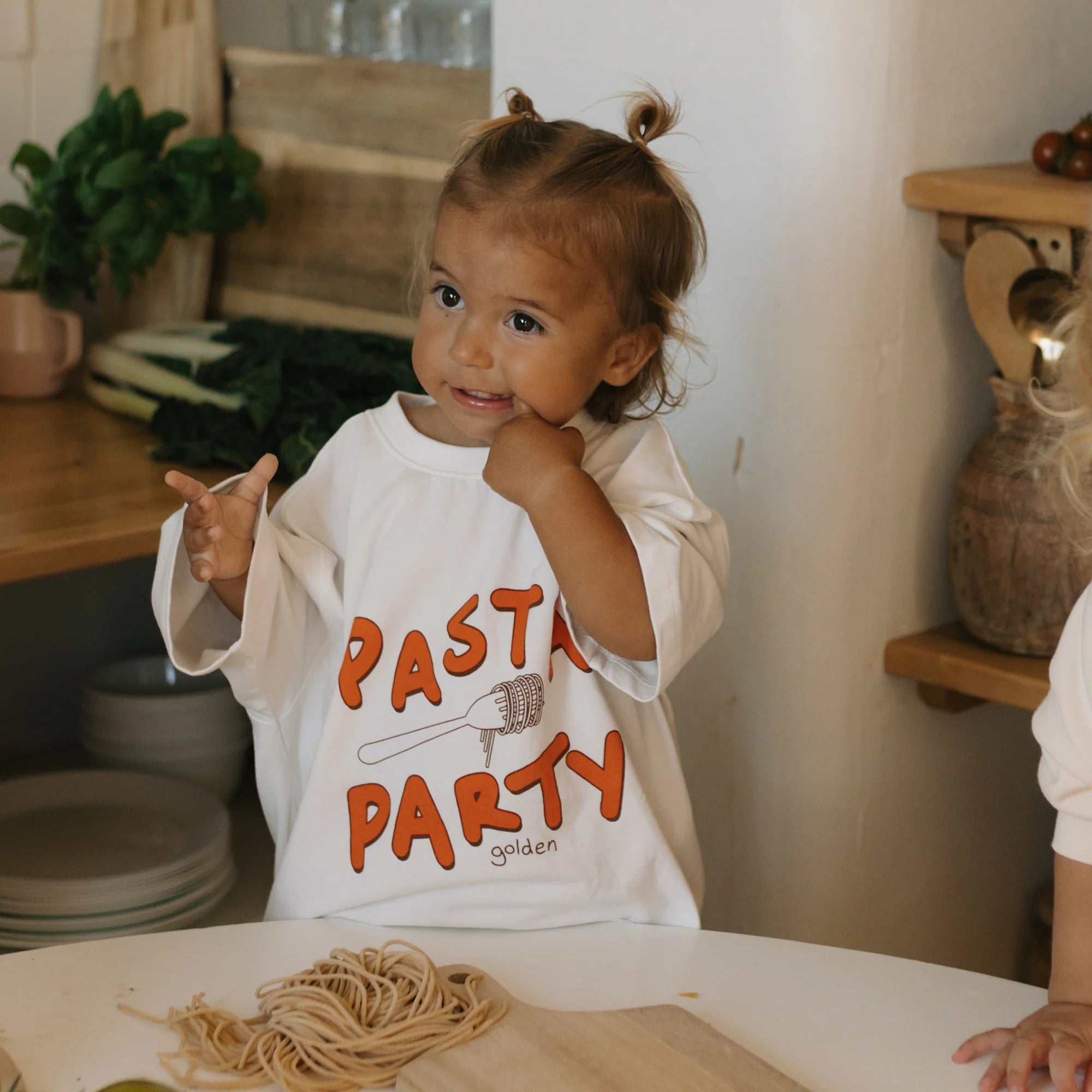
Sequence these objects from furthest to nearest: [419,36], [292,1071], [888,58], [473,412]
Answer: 1. [419,36]
2. [888,58]
3. [473,412]
4. [292,1071]

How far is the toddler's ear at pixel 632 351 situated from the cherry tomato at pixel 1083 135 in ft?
1.58

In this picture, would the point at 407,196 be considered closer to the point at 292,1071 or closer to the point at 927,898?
the point at 927,898

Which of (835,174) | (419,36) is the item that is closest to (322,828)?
(835,174)

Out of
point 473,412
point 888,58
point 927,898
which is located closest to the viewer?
point 473,412

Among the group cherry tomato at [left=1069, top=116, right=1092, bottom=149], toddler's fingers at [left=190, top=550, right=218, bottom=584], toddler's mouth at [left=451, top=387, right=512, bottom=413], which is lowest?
toddler's fingers at [left=190, top=550, right=218, bottom=584]

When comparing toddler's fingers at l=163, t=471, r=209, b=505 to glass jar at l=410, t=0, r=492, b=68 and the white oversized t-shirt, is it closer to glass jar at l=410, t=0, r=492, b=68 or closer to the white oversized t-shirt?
the white oversized t-shirt

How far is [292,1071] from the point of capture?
31.3 inches

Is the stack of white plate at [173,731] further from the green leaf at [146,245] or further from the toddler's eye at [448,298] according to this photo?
the toddler's eye at [448,298]

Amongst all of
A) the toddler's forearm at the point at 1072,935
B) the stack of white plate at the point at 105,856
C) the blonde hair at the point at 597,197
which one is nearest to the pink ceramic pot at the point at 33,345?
the stack of white plate at the point at 105,856

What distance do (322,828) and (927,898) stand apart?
76cm

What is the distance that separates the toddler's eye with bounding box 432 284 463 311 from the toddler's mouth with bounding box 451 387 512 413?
60 mm

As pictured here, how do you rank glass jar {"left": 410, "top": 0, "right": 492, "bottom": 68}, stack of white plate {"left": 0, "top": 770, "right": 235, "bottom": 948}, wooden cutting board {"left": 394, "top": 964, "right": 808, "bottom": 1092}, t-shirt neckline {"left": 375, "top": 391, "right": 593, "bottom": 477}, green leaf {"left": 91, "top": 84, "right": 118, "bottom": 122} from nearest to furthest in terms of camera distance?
wooden cutting board {"left": 394, "top": 964, "right": 808, "bottom": 1092} → t-shirt neckline {"left": 375, "top": 391, "right": 593, "bottom": 477} → stack of white plate {"left": 0, "top": 770, "right": 235, "bottom": 948} → green leaf {"left": 91, "top": 84, "right": 118, "bottom": 122} → glass jar {"left": 410, "top": 0, "right": 492, "bottom": 68}

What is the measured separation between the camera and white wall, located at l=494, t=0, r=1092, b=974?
1.30 meters

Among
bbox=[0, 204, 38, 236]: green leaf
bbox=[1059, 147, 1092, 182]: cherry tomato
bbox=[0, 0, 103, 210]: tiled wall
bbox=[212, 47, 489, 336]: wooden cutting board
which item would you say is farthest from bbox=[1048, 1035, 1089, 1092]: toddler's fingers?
bbox=[0, 0, 103, 210]: tiled wall
